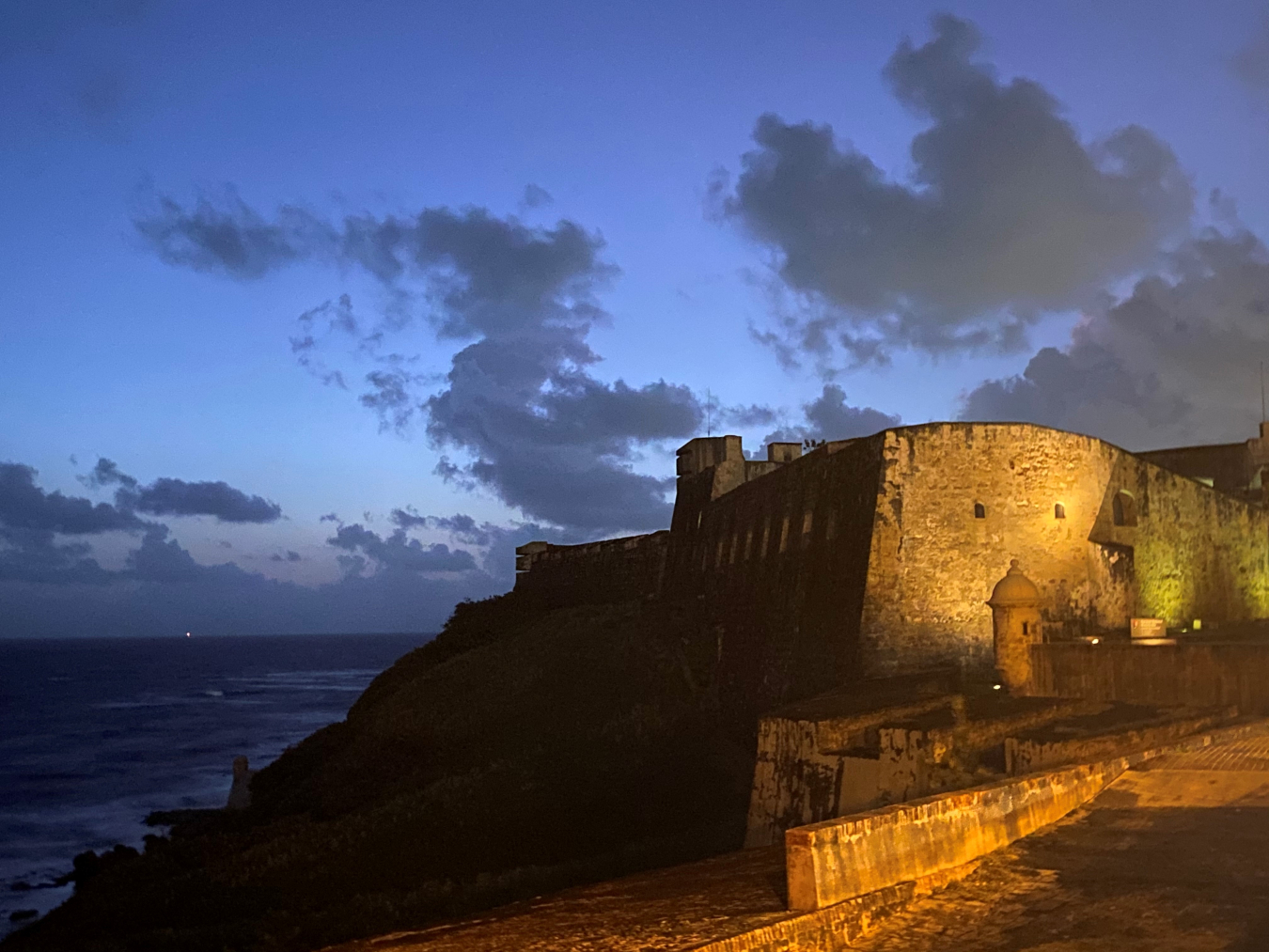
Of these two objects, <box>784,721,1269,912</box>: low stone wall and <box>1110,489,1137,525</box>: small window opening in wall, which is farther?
<box>1110,489,1137,525</box>: small window opening in wall

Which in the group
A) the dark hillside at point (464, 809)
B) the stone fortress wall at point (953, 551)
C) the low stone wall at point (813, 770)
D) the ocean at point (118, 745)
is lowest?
the ocean at point (118, 745)

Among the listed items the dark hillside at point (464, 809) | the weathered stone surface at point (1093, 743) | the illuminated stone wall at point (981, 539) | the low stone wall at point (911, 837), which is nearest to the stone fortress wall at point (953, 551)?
the illuminated stone wall at point (981, 539)

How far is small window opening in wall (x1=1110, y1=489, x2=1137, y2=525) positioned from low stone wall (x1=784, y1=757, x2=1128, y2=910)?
1523 centimetres

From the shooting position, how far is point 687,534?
36219 millimetres

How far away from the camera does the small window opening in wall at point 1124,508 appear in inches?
915

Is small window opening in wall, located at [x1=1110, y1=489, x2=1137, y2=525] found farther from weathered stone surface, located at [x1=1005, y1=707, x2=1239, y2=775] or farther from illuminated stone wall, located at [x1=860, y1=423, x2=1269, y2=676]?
weathered stone surface, located at [x1=1005, y1=707, x2=1239, y2=775]

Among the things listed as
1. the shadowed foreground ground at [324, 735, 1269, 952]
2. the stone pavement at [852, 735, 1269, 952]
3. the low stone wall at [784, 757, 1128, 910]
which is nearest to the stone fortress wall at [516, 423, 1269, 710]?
the shadowed foreground ground at [324, 735, 1269, 952]

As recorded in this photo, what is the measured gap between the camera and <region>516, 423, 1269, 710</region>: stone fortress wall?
67.7 ft

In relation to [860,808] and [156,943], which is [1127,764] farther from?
[156,943]

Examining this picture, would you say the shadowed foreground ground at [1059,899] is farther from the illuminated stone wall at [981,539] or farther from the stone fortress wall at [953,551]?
the stone fortress wall at [953,551]

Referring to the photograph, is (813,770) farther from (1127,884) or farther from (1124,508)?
(1124,508)

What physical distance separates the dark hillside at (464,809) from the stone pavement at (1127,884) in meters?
8.92

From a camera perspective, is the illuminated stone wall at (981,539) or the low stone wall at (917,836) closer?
the low stone wall at (917,836)

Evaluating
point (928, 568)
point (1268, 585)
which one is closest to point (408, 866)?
point (928, 568)
